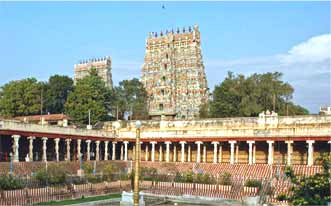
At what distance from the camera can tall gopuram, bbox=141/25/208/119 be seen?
7581 cm

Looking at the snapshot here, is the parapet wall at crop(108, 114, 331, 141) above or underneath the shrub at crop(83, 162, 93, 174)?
above

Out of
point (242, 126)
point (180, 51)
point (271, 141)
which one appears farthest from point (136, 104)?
point (271, 141)

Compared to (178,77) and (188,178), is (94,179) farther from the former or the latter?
(178,77)

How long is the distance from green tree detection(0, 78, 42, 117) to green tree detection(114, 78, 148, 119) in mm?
12682

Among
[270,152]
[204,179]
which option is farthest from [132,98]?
[204,179]

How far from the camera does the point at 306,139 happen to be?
1731 inches

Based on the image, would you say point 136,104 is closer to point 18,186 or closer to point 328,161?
point 18,186

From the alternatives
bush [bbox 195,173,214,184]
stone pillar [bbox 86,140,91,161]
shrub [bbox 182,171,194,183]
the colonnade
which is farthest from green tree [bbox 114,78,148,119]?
bush [bbox 195,173,214,184]

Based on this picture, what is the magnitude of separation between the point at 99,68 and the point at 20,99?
2742 centimetres

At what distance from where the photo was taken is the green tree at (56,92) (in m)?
74.7

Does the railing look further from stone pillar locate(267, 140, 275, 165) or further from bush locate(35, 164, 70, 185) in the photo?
stone pillar locate(267, 140, 275, 165)

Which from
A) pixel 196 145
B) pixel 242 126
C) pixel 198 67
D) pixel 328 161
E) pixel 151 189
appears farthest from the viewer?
pixel 198 67

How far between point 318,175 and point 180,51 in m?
64.5

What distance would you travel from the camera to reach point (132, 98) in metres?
79.6
